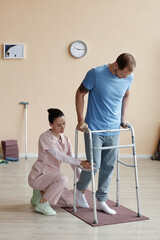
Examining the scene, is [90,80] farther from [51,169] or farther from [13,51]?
[13,51]

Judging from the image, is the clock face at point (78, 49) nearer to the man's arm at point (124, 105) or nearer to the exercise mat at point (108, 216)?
the man's arm at point (124, 105)

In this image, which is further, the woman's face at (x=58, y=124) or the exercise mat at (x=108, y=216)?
the woman's face at (x=58, y=124)

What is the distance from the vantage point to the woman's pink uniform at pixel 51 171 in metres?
3.31

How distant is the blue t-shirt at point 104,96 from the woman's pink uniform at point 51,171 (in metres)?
0.37

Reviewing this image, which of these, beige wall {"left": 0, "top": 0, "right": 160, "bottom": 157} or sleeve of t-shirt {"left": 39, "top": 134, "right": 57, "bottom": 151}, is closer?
sleeve of t-shirt {"left": 39, "top": 134, "right": 57, "bottom": 151}

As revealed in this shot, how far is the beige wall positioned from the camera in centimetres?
582

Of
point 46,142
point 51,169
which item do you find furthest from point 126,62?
point 51,169

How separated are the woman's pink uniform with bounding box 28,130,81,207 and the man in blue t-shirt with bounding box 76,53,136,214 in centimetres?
20

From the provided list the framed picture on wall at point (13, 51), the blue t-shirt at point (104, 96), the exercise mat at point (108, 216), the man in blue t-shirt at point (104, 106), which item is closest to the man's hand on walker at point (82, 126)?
the man in blue t-shirt at point (104, 106)

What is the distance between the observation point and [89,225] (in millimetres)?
3045

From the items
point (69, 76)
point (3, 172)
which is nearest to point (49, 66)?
point (69, 76)

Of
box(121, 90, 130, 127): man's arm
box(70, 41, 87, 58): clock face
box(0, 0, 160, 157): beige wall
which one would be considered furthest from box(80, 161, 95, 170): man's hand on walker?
box(70, 41, 87, 58): clock face

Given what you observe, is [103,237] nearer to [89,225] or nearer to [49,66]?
[89,225]

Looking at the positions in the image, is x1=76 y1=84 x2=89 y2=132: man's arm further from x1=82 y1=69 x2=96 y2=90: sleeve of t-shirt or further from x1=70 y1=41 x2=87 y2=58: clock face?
x1=70 y1=41 x2=87 y2=58: clock face
